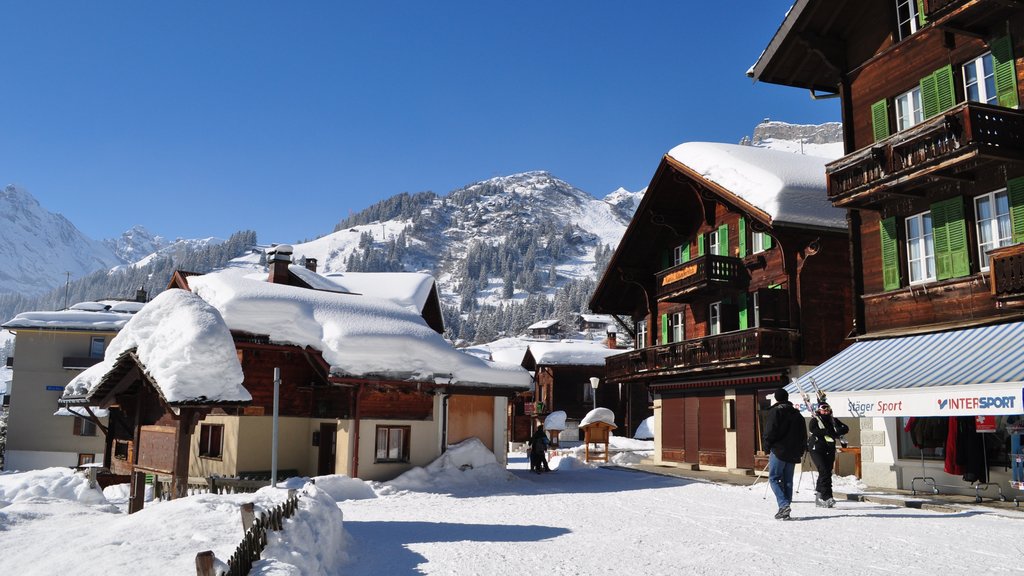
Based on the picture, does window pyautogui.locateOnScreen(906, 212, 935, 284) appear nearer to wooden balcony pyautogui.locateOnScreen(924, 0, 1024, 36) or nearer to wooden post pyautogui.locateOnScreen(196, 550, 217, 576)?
wooden balcony pyautogui.locateOnScreen(924, 0, 1024, 36)

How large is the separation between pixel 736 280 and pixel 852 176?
8248 millimetres

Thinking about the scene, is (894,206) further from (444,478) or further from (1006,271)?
(444,478)

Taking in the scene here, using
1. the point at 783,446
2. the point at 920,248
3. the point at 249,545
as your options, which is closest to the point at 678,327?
the point at 920,248

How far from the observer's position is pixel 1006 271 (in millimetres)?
14812

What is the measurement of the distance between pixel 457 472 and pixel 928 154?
537 inches

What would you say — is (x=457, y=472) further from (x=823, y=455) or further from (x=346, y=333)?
(x=823, y=455)

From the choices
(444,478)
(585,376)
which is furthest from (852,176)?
(585,376)

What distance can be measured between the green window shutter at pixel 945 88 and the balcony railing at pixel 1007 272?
3738mm

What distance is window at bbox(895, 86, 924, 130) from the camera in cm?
1825

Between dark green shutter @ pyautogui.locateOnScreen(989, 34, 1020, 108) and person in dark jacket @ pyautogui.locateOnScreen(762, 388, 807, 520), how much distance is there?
8183 mm

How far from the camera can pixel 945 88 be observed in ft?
56.5

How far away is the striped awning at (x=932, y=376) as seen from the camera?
12.8 m

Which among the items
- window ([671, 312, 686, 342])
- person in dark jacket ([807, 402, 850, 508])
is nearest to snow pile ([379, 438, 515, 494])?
person in dark jacket ([807, 402, 850, 508])

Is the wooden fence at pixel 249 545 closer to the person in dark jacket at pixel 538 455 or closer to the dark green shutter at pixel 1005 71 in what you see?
the dark green shutter at pixel 1005 71
